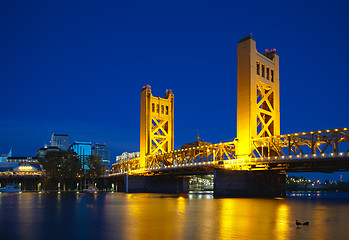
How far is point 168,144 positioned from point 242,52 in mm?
48621

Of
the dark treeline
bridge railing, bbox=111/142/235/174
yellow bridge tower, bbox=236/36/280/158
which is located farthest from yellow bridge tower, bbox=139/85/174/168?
yellow bridge tower, bbox=236/36/280/158

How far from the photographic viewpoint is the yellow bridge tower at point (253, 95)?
6147 centimetres

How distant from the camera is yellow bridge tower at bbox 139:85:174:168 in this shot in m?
103

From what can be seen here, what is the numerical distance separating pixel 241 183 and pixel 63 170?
242 ft

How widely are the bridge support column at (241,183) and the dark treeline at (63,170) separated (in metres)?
67.8

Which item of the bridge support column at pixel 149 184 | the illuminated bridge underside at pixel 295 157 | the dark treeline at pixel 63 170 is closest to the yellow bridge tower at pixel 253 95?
the illuminated bridge underside at pixel 295 157

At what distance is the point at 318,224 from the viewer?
2308cm

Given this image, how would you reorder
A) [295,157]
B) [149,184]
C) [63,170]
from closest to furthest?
[295,157], [149,184], [63,170]

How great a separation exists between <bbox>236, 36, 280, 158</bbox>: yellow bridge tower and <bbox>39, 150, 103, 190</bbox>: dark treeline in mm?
68421

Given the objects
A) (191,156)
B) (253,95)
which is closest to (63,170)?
(191,156)

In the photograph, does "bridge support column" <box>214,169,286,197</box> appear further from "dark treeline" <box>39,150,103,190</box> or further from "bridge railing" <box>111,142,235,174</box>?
"dark treeline" <box>39,150,103,190</box>

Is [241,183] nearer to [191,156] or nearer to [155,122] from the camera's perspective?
[191,156]

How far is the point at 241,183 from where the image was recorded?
5725 cm

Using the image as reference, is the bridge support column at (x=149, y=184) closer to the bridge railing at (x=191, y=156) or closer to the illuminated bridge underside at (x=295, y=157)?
the bridge railing at (x=191, y=156)
